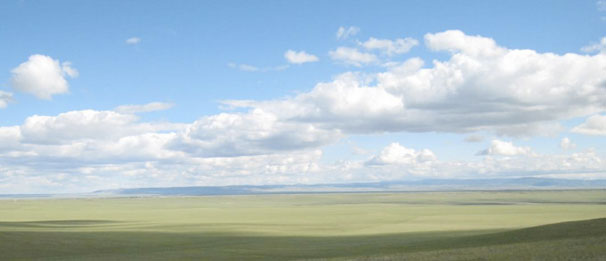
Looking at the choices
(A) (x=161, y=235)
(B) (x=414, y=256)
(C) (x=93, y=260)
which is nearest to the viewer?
(B) (x=414, y=256)

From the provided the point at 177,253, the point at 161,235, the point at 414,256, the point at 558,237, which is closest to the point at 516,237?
the point at 558,237

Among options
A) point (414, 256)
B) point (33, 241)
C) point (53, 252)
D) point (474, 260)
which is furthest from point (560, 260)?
point (33, 241)

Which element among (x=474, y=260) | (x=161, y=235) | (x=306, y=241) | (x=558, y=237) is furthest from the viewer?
(x=161, y=235)

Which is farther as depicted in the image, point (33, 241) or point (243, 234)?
point (243, 234)

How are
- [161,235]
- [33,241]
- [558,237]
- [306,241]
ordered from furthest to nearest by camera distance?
[161,235] → [306,241] → [33,241] → [558,237]

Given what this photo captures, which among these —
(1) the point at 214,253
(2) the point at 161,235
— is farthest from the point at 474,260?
(2) the point at 161,235

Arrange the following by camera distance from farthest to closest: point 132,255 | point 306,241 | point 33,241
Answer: point 306,241 → point 33,241 → point 132,255

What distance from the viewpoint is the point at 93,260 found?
49.6 meters

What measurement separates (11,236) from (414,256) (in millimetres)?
48564

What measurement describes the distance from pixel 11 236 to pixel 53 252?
11.0m

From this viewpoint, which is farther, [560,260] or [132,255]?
[132,255]

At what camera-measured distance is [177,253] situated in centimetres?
5559

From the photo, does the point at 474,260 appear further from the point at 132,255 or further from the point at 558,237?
the point at 132,255

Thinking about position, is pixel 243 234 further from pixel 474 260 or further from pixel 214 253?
pixel 474 260
